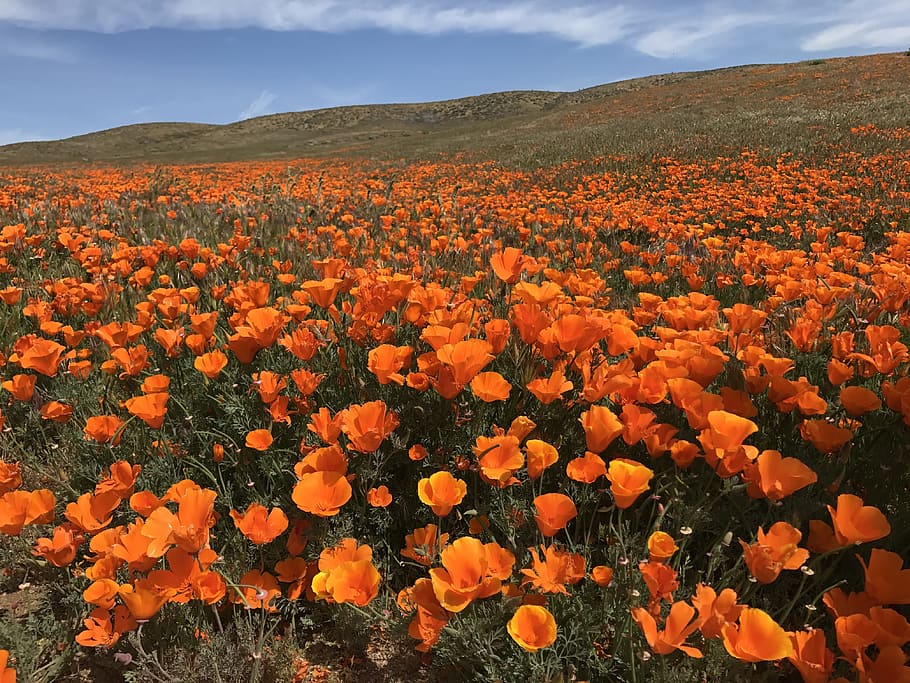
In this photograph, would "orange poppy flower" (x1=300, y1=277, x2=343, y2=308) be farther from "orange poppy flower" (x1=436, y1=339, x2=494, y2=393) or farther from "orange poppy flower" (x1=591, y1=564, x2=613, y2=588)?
"orange poppy flower" (x1=591, y1=564, x2=613, y2=588)

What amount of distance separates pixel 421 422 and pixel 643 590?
934 mm

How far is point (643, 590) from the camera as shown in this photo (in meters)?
1.37

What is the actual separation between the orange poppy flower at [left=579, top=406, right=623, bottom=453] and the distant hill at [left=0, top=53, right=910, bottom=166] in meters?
14.3

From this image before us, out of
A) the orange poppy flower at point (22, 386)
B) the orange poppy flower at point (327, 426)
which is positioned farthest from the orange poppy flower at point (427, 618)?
the orange poppy flower at point (22, 386)

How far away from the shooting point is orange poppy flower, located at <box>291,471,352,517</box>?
4.69 feet

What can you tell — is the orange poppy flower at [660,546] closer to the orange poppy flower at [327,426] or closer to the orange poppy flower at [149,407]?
the orange poppy flower at [327,426]

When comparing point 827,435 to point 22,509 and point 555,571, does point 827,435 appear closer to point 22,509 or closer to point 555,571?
point 555,571

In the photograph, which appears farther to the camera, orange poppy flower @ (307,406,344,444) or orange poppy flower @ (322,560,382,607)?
orange poppy flower @ (307,406,344,444)

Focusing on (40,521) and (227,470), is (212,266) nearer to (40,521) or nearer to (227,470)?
(227,470)

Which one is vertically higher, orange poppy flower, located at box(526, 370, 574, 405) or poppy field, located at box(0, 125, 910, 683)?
orange poppy flower, located at box(526, 370, 574, 405)

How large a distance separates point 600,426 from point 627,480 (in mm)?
165

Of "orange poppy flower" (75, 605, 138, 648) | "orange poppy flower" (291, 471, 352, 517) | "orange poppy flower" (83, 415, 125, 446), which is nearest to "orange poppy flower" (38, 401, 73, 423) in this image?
"orange poppy flower" (83, 415, 125, 446)

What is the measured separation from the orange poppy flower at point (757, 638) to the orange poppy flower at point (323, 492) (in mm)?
937

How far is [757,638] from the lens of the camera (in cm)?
109
